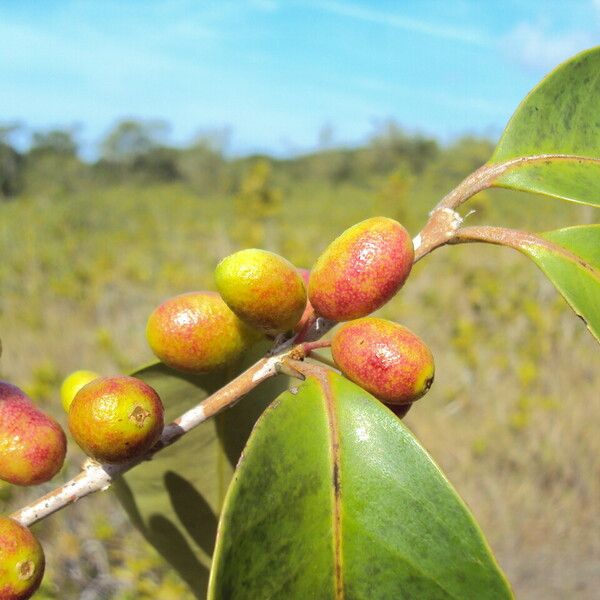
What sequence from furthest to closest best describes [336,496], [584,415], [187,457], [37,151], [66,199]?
1. [37,151]
2. [66,199]
3. [584,415]
4. [187,457]
5. [336,496]

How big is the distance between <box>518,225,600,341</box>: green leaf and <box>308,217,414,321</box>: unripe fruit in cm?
12

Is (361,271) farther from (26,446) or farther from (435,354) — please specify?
(435,354)

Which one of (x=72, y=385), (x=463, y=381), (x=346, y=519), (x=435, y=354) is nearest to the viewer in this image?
(x=346, y=519)

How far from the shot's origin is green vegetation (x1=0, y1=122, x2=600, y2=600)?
3971 millimetres

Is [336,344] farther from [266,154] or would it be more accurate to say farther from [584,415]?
[266,154]

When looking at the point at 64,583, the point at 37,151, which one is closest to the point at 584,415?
the point at 64,583

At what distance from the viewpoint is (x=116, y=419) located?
0.57 meters

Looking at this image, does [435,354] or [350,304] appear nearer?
[350,304]

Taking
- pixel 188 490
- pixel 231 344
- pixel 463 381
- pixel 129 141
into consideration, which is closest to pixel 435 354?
pixel 463 381

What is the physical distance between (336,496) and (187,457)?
0.42 m

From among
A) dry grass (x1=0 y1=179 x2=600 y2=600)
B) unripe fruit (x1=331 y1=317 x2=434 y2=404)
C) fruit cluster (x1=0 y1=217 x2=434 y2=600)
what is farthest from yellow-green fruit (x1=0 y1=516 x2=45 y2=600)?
dry grass (x1=0 y1=179 x2=600 y2=600)

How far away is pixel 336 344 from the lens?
2.01 ft

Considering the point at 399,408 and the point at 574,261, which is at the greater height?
the point at 574,261

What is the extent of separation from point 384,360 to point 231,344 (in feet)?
0.58
